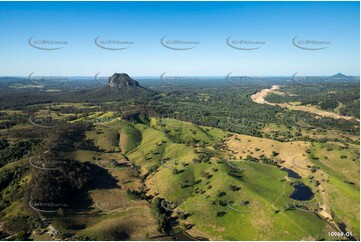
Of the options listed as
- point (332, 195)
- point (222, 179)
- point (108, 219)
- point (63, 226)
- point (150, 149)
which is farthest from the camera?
point (150, 149)

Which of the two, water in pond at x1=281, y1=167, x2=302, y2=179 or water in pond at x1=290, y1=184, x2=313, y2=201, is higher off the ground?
water in pond at x1=281, y1=167, x2=302, y2=179

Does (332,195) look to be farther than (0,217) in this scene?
Yes

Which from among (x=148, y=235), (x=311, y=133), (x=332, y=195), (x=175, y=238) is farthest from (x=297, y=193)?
(x=311, y=133)

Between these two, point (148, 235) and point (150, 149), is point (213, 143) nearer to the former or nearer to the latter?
point (150, 149)

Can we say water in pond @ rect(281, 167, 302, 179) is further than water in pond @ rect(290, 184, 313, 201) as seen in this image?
Yes

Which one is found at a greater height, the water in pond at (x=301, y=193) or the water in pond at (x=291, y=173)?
the water in pond at (x=291, y=173)

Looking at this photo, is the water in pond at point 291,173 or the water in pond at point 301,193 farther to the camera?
the water in pond at point 291,173

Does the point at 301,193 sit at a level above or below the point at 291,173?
below

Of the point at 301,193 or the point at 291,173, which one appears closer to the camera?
the point at 301,193
